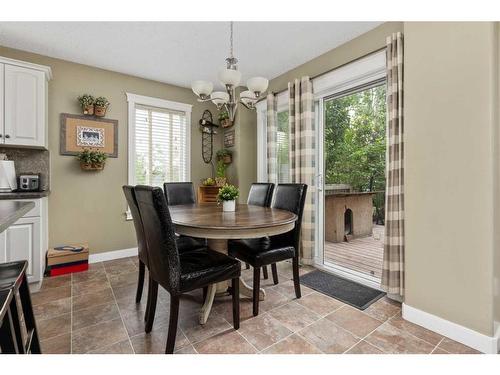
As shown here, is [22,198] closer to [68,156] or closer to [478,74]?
[68,156]

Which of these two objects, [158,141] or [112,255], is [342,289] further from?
[158,141]

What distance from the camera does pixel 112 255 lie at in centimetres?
341

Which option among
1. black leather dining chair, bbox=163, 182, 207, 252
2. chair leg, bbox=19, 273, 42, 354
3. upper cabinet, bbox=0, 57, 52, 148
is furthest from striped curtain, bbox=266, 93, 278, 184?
chair leg, bbox=19, 273, 42, 354

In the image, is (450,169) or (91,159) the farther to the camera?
(91,159)

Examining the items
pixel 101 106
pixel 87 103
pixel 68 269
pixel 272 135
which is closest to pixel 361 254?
pixel 272 135

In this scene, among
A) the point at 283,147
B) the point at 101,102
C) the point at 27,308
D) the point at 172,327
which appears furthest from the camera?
the point at 283,147

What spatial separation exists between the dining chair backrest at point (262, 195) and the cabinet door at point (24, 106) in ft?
7.78

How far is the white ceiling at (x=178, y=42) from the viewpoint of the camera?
2393 mm

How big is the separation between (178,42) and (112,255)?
9.27 feet

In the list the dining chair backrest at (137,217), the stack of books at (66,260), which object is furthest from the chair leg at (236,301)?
the stack of books at (66,260)

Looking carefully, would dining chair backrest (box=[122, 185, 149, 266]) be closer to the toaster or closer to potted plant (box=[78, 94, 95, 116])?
the toaster

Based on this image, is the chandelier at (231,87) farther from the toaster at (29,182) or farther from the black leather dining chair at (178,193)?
the toaster at (29,182)

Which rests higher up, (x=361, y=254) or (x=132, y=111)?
(x=132, y=111)

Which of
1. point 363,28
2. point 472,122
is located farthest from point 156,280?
point 363,28
